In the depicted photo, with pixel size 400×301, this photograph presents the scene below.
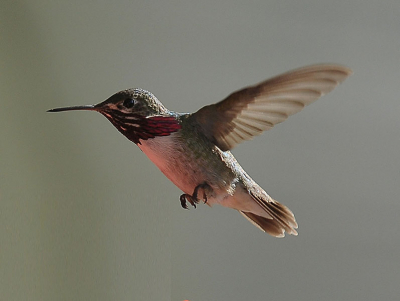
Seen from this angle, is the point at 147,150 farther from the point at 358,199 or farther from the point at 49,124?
the point at 358,199

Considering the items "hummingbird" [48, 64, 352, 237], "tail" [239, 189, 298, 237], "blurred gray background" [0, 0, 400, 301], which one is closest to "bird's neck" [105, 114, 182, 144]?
"hummingbird" [48, 64, 352, 237]

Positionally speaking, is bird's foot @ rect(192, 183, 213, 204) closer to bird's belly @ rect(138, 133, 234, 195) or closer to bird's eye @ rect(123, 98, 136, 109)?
bird's belly @ rect(138, 133, 234, 195)

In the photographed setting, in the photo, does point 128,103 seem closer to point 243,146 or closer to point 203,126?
point 203,126

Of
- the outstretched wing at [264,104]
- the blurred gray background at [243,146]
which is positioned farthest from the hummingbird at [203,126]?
the blurred gray background at [243,146]

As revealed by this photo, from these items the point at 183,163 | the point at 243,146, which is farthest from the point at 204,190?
the point at 243,146

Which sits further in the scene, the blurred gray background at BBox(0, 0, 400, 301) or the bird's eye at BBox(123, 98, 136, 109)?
the blurred gray background at BBox(0, 0, 400, 301)

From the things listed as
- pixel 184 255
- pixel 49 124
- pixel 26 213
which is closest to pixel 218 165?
pixel 26 213
